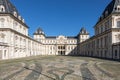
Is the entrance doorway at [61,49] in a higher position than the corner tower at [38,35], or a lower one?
lower

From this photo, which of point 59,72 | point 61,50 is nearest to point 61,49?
point 61,50

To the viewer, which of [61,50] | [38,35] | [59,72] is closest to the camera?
[59,72]

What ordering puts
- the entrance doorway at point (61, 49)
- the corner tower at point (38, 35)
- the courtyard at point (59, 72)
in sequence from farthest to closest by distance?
the entrance doorway at point (61, 49)
the corner tower at point (38, 35)
the courtyard at point (59, 72)

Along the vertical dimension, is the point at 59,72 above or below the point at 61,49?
above

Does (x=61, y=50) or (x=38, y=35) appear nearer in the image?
(x=38, y=35)

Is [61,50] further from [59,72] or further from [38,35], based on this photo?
[59,72]

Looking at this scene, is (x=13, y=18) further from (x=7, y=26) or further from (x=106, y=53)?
(x=106, y=53)

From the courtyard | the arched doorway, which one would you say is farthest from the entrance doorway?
the courtyard

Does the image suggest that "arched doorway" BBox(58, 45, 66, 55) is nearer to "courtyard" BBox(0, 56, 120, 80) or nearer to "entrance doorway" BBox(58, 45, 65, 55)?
"entrance doorway" BBox(58, 45, 65, 55)

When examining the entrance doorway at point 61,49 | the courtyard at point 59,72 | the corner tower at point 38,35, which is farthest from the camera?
the entrance doorway at point 61,49

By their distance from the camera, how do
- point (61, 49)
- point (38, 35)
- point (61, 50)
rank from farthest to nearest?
point (61, 49) < point (61, 50) < point (38, 35)

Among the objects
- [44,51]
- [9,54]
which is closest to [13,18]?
[9,54]

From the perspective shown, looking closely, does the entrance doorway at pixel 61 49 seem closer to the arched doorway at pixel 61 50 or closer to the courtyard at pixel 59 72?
the arched doorway at pixel 61 50

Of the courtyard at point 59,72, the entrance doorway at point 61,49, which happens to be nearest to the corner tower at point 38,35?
the entrance doorway at point 61,49
